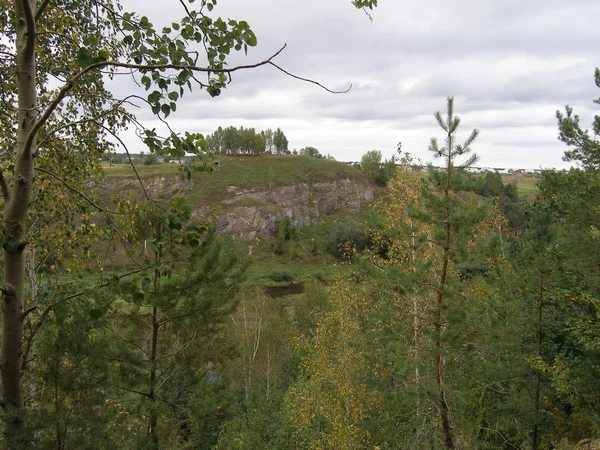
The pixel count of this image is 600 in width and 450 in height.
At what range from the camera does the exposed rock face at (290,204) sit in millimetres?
64812

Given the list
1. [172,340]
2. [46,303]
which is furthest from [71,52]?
[172,340]

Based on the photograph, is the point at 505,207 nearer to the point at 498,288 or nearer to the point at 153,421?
the point at 498,288

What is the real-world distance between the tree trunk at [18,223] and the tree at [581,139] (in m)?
10.3

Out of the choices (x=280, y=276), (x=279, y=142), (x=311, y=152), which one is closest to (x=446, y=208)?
(x=280, y=276)

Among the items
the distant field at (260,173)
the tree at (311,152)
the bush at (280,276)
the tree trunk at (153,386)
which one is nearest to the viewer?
the tree trunk at (153,386)

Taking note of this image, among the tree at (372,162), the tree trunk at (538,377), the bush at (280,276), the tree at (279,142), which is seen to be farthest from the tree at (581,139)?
the tree at (279,142)

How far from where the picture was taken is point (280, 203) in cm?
7038

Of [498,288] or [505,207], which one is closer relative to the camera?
[498,288]

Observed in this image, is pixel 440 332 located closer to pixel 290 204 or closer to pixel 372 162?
pixel 290 204

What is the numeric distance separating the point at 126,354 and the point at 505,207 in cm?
4212

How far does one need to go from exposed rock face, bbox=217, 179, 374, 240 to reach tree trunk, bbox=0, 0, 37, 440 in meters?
57.8

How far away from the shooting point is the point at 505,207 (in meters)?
41.2

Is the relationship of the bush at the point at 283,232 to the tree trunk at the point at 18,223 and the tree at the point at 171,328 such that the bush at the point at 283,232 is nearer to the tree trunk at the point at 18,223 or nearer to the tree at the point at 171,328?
the tree at the point at 171,328

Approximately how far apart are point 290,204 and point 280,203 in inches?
72.9
